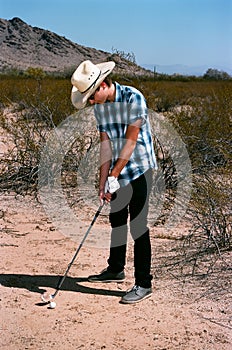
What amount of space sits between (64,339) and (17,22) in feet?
270

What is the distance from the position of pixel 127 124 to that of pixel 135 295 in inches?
49.4

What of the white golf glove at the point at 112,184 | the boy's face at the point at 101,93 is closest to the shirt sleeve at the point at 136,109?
the boy's face at the point at 101,93

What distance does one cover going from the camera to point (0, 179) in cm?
889

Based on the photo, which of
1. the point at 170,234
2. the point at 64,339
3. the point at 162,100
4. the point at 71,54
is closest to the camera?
the point at 64,339

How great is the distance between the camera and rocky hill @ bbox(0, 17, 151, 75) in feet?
247

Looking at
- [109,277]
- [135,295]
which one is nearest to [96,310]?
[135,295]

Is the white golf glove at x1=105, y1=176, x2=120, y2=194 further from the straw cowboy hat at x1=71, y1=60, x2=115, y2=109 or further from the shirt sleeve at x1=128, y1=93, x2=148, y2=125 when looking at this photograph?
the straw cowboy hat at x1=71, y1=60, x2=115, y2=109

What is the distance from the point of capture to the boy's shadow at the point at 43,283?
205 inches

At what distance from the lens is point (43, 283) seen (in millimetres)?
5375

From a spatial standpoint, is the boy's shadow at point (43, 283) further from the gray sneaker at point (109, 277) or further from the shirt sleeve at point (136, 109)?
the shirt sleeve at point (136, 109)

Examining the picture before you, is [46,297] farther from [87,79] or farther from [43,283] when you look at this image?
[87,79]

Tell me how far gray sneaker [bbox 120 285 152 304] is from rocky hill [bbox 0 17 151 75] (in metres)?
69.1

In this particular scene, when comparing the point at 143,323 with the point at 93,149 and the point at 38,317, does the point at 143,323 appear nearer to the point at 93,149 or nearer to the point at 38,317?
the point at 38,317

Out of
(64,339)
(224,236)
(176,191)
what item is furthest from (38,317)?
(176,191)
